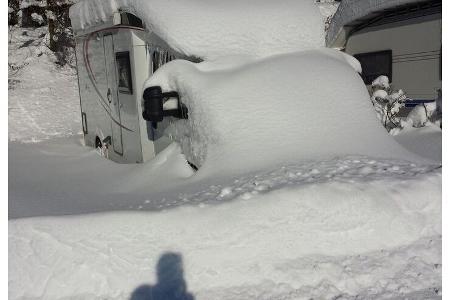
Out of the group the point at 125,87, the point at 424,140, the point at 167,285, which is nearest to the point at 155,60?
the point at 125,87

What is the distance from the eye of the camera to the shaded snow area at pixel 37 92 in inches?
514

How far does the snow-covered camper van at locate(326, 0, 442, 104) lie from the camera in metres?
8.29

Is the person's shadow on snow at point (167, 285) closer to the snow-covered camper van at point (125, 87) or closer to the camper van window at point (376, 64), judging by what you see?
the snow-covered camper van at point (125, 87)

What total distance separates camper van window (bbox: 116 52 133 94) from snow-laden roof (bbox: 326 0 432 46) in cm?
596

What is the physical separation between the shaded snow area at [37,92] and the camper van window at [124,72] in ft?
25.4

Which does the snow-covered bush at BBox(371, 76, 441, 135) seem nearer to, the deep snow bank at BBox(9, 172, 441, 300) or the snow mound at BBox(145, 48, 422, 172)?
the snow mound at BBox(145, 48, 422, 172)

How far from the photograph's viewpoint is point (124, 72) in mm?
5730

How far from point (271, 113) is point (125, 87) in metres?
2.56

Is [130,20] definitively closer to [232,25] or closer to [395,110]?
[232,25]

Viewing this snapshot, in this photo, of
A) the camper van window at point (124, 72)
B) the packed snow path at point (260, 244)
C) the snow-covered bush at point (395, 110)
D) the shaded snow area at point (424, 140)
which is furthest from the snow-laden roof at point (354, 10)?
the packed snow path at point (260, 244)

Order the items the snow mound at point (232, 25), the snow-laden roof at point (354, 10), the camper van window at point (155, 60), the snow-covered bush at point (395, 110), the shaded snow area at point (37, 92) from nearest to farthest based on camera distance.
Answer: the snow mound at point (232, 25) → the camper van window at point (155, 60) → the snow-covered bush at point (395, 110) → the snow-laden roof at point (354, 10) → the shaded snow area at point (37, 92)

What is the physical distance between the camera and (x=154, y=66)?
5.27 metres

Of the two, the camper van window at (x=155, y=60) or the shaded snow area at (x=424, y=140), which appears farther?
the shaded snow area at (x=424, y=140)

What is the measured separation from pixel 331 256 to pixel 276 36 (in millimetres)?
2881
